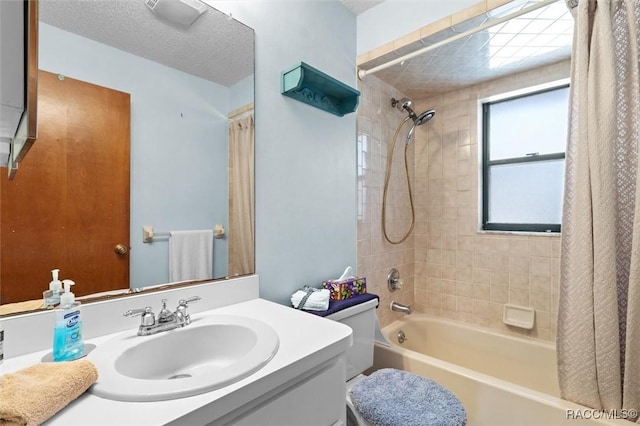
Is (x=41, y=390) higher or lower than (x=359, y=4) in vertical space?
lower

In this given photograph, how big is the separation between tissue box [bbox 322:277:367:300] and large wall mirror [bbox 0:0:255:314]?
0.41 metres

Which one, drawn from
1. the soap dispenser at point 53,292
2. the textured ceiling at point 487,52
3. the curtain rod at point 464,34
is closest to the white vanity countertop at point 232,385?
the soap dispenser at point 53,292

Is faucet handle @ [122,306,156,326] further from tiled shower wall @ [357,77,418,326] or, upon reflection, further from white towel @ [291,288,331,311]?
tiled shower wall @ [357,77,418,326]

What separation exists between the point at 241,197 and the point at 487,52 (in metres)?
1.57

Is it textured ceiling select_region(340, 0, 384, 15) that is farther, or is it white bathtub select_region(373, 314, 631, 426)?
textured ceiling select_region(340, 0, 384, 15)

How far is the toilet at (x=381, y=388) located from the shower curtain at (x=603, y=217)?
59cm

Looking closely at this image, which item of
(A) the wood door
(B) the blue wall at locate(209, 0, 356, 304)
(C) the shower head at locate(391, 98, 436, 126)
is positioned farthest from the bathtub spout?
(A) the wood door

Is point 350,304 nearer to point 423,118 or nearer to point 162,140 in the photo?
point 162,140

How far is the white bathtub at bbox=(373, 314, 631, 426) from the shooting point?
121 cm

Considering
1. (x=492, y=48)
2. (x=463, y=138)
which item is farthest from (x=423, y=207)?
(x=492, y=48)

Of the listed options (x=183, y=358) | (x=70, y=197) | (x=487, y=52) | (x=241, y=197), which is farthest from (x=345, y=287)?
(x=487, y=52)

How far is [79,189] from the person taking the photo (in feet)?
2.87

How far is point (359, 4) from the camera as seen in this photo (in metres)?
1.70

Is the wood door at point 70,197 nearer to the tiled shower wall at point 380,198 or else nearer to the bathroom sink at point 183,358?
the bathroom sink at point 183,358
